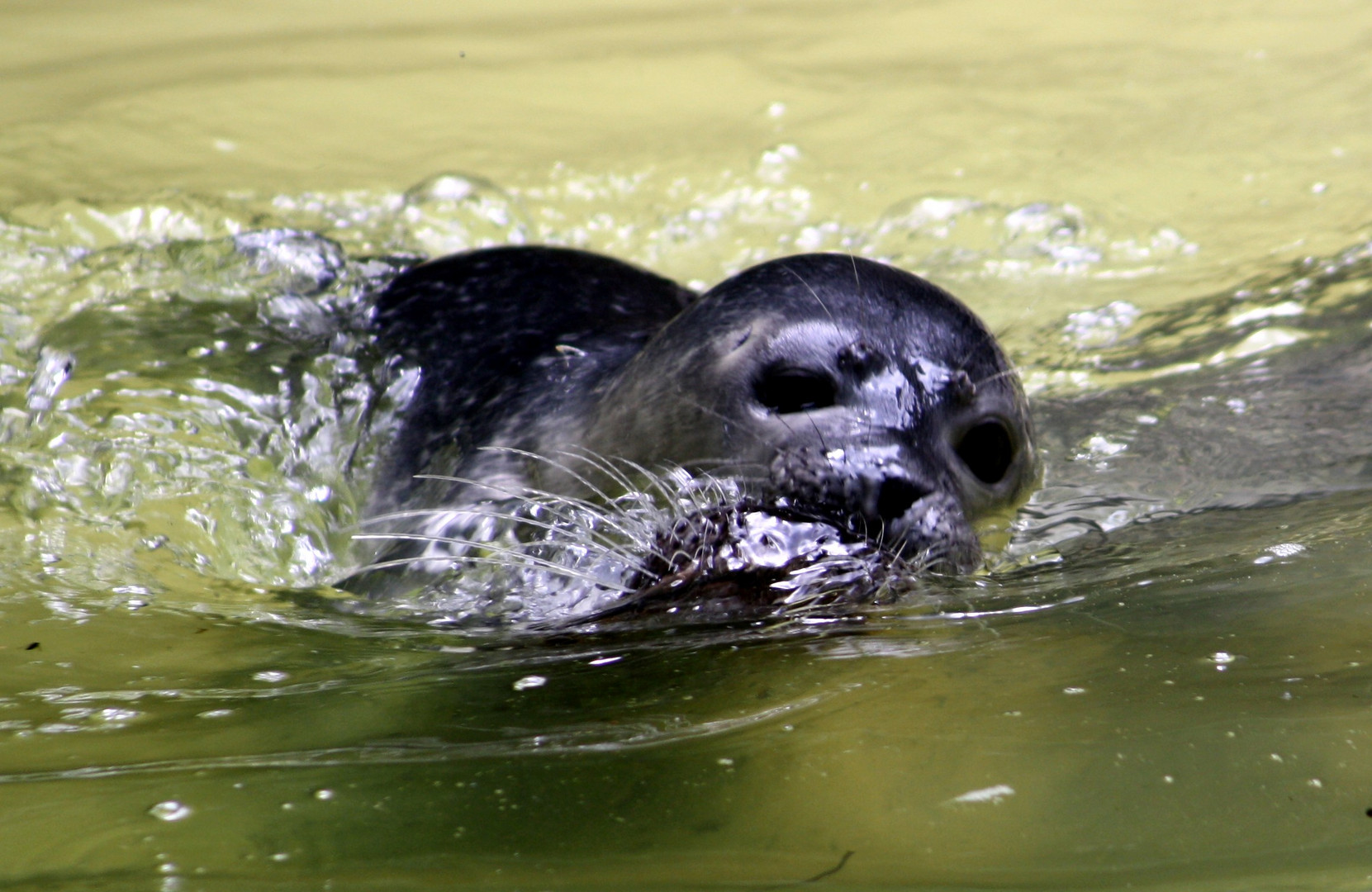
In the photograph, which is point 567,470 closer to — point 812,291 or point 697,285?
point 812,291

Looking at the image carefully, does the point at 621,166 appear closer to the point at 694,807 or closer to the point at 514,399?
the point at 514,399

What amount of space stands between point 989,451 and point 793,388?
1.52 ft

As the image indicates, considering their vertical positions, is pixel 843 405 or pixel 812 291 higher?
pixel 812 291

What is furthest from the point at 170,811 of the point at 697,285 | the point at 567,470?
the point at 697,285

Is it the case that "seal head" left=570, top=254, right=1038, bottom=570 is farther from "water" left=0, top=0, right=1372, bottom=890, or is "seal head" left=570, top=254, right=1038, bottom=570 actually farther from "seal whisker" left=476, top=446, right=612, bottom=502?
"water" left=0, top=0, right=1372, bottom=890

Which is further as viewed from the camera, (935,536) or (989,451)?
(989,451)

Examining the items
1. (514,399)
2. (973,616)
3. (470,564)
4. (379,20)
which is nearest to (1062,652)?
(973,616)

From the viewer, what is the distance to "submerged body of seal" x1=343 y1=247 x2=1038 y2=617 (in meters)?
2.28

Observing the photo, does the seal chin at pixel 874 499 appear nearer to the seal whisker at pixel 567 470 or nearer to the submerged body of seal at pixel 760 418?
the submerged body of seal at pixel 760 418

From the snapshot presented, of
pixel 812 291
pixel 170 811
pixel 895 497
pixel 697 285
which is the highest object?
pixel 697 285

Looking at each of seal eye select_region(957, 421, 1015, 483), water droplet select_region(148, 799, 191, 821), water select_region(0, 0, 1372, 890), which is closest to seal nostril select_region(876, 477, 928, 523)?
water select_region(0, 0, 1372, 890)

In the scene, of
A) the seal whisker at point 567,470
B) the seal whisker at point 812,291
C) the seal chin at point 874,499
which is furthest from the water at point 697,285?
the seal whisker at point 812,291

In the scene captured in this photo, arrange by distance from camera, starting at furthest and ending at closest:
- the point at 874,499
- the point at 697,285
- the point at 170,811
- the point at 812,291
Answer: the point at 697,285, the point at 812,291, the point at 874,499, the point at 170,811

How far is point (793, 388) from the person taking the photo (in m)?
2.49
